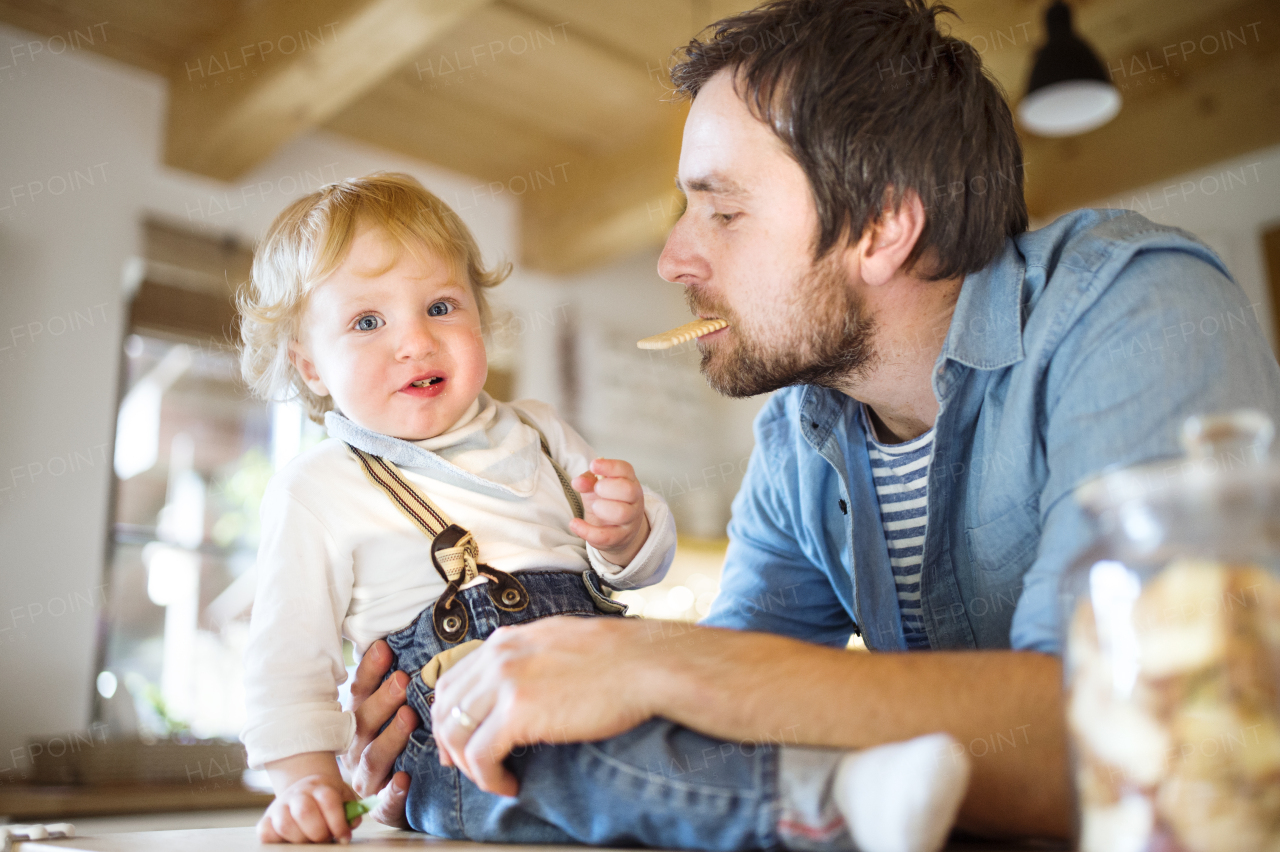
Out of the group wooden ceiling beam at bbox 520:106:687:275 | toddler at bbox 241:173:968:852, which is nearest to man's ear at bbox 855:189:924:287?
toddler at bbox 241:173:968:852

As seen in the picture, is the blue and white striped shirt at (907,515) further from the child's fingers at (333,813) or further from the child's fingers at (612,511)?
the child's fingers at (333,813)

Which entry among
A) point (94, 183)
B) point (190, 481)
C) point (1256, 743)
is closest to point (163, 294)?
point (94, 183)

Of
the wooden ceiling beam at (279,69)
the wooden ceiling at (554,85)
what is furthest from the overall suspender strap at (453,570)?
the wooden ceiling beam at (279,69)

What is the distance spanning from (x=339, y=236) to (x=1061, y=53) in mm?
2214

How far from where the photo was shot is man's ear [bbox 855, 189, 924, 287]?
1233 mm

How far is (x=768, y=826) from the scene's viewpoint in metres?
0.65

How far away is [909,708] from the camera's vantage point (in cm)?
71

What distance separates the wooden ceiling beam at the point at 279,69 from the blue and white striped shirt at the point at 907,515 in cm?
198

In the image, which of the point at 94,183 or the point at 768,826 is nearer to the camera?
the point at 768,826

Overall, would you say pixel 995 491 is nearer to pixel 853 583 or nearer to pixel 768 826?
pixel 853 583

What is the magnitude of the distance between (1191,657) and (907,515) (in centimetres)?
82

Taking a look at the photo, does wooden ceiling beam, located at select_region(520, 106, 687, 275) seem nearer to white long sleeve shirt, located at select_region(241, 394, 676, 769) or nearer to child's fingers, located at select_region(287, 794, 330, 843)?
white long sleeve shirt, located at select_region(241, 394, 676, 769)

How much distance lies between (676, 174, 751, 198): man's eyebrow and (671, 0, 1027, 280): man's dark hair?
0.26ft

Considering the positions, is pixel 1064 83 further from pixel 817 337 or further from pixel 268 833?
pixel 268 833
